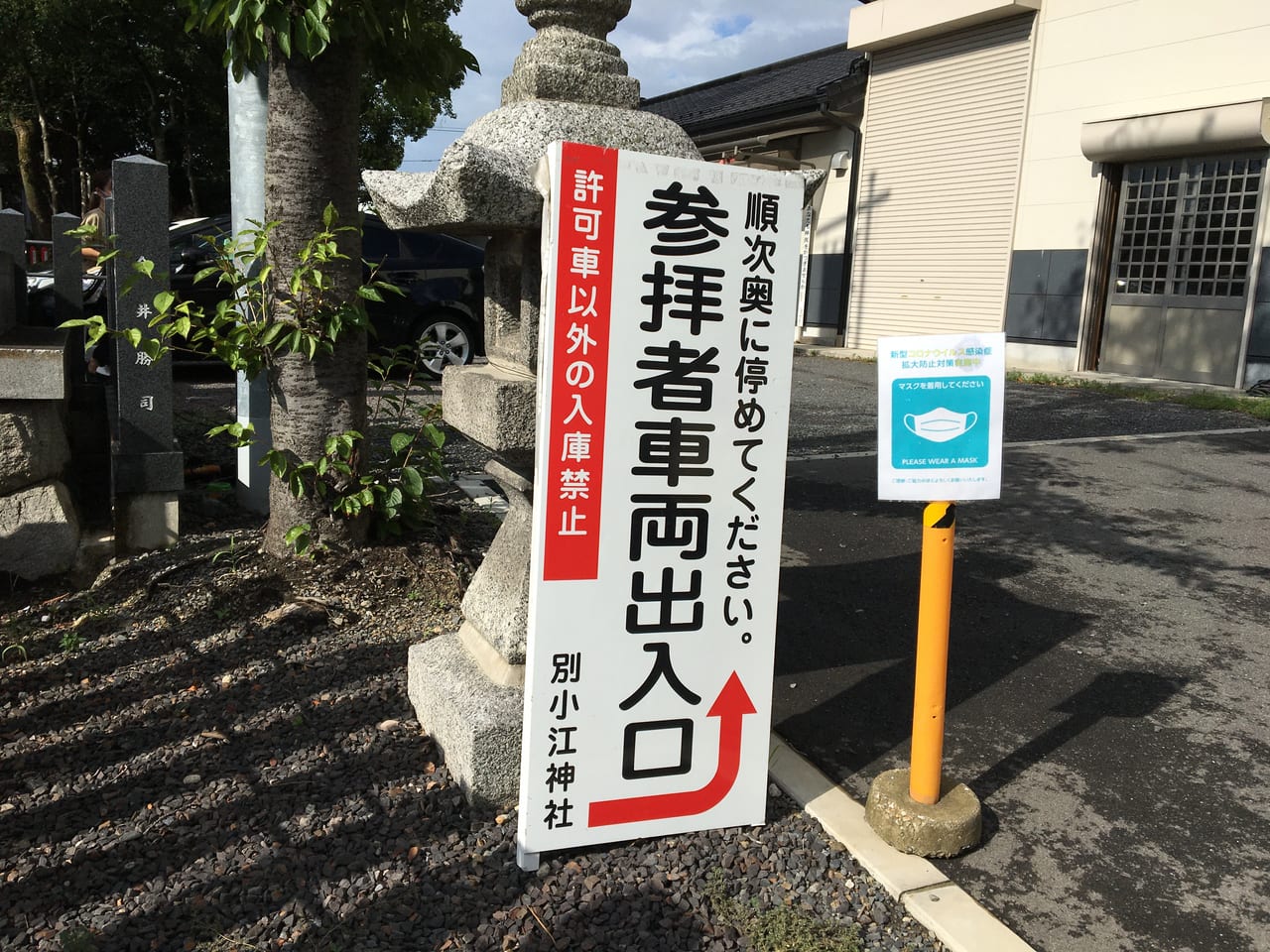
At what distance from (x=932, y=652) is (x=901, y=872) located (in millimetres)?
571

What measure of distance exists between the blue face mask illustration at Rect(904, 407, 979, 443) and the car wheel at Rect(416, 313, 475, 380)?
27.6 ft

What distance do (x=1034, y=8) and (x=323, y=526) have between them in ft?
Answer: 45.6

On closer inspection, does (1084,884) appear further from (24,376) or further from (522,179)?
(24,376)

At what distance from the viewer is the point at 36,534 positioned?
180 inches

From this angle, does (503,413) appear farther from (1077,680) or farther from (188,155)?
(188,155)

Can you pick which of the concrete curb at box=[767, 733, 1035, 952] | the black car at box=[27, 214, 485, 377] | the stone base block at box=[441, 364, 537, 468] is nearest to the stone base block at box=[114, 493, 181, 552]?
the stone base block at box=[441, 364, 537, 468]

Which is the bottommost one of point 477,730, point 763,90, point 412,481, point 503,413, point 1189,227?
point 477,730

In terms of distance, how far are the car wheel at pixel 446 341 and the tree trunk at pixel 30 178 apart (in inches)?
563

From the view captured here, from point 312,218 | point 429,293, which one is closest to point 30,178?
point 429,293

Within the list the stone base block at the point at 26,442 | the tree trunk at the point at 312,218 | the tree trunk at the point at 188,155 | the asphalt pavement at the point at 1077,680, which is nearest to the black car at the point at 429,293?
the asphalt pavement at the point at 1077,680

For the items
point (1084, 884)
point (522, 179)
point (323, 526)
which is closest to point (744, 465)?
point (522, 179)

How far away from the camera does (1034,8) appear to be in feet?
46.2

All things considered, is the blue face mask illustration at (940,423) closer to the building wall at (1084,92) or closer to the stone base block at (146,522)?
the stone base block at (146,522)

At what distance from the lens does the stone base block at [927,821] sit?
2.63 m
